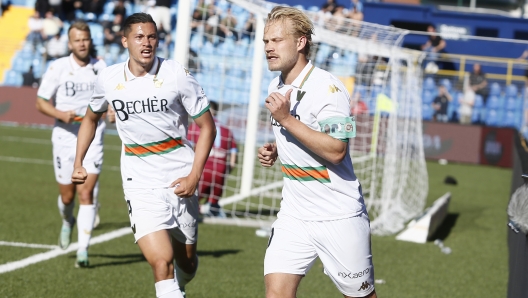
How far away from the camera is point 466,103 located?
2477 centimetres

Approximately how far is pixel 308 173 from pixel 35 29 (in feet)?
85.3

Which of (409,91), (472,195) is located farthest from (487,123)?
(409,91)

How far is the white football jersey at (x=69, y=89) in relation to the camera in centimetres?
889

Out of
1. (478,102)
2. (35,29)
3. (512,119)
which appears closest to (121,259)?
(478,102)

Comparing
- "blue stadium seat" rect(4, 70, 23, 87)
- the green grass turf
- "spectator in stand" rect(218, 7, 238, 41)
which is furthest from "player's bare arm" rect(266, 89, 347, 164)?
"blue stadium seat" rect(4, 70, 23, 87)

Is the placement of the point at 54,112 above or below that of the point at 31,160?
above

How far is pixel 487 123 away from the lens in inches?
992

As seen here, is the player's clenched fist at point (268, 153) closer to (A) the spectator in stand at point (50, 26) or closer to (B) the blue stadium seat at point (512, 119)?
(B) the blue stadium seat at point (512, 119)

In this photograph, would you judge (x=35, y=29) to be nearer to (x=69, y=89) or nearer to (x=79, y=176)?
(x=69, y=89)

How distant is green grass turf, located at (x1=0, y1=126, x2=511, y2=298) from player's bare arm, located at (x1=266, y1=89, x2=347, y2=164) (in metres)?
3.25

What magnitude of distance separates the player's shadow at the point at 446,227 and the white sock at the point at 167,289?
6405mm

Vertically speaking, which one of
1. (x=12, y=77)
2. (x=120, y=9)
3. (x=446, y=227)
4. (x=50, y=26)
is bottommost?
(x=446, y=227)

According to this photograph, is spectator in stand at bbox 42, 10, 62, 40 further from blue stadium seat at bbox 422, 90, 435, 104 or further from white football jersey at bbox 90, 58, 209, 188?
white football jersey at bbox 90, 58, 209, 188

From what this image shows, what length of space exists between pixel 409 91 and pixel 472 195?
3.27 meters
